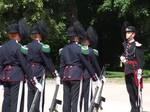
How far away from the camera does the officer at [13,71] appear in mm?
10141

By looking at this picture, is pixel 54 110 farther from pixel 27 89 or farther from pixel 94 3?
pixel 94 3

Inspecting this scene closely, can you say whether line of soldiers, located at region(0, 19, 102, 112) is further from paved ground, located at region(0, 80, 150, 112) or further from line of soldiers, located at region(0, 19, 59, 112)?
paved ground, located at region(0, 80, 150, 112)

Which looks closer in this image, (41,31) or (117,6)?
(41,31)

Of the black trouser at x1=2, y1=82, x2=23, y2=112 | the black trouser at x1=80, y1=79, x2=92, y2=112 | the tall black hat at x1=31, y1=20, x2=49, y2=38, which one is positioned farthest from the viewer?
the tall black hat at x1=31, y1=20, x2=49, y2=38

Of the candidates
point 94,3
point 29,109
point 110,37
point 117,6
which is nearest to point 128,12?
point 117,6

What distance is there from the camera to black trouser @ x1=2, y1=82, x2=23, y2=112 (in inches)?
399

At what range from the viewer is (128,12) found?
1023 inches

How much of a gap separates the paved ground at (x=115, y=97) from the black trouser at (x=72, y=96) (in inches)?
105

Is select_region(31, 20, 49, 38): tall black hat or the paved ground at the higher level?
select_region(31, 20, 49, 38): tall black hat

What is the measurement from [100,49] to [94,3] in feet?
11.7

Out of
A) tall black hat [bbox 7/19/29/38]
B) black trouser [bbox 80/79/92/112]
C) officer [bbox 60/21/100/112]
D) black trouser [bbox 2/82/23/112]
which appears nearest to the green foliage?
black trouser [bbox 80/79/92/112]

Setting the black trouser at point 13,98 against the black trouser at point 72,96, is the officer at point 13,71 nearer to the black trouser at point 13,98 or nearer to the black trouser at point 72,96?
the black trouser at point 13,98

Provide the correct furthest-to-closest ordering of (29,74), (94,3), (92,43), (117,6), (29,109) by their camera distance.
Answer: (94,3) → (117,6) → (92,43) → (29,109) → (29,74)

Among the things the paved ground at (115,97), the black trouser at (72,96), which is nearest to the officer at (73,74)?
the black trouser at (72,96)
